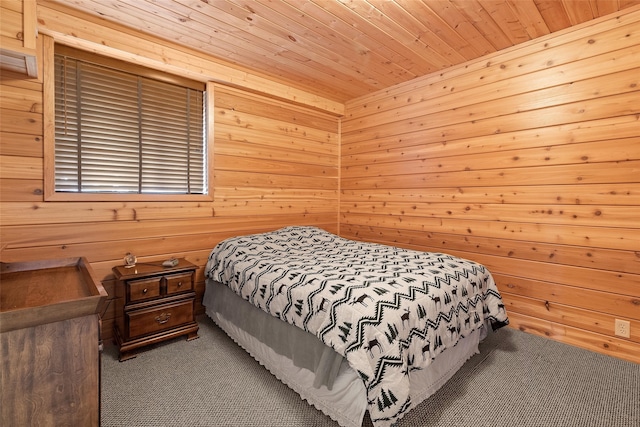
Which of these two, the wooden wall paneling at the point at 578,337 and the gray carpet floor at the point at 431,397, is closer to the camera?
the gray carpet floor at the point at 431,397

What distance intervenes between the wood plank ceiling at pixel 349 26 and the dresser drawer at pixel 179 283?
183 centimetres

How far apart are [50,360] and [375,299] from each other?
4.04 ft

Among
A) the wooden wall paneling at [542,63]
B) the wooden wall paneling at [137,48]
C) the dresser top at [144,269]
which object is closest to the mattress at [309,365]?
the dresser top at [144,269]

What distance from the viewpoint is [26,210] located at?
1.94 m

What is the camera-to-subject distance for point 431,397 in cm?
167

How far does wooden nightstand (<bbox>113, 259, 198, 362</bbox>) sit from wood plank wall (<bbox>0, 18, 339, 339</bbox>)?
0.29 meters

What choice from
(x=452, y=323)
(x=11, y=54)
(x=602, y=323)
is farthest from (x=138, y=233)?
(x=602, y=323)

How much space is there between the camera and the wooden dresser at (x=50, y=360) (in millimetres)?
881

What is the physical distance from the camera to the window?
2.11 m

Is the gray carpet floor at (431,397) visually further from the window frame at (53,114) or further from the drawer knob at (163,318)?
the window frame at (53,114)

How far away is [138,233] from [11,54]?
Answer: 1303 millimetres

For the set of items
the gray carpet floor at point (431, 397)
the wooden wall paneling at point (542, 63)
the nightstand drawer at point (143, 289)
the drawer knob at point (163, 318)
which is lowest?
the gray carpet floor at point (431, 397)

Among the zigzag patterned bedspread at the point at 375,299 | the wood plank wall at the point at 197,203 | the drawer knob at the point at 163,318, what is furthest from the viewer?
the drawer knob at the point at 163,318

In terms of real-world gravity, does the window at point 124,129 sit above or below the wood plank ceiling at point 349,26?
below
